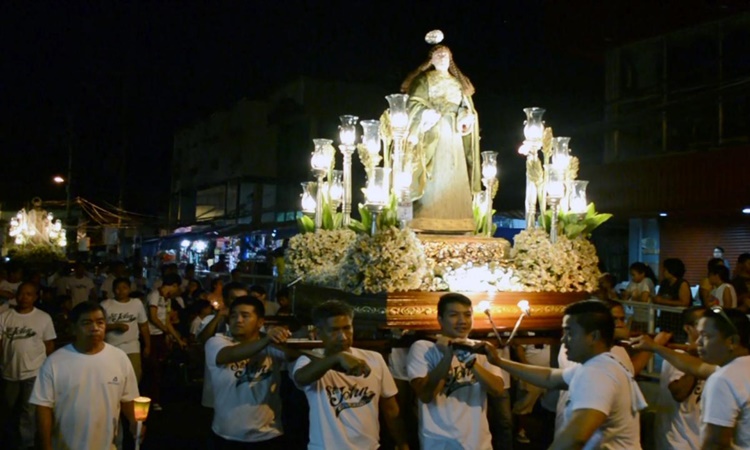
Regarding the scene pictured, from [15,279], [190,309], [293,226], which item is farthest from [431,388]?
[293,226]

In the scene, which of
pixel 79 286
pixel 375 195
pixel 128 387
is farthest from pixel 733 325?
pixel 79 286

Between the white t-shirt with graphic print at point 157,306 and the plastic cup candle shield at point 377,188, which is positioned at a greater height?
the plastic cup candle shield at point 377,188

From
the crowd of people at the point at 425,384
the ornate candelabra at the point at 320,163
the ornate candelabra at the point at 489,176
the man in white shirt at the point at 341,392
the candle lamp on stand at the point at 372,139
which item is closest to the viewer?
the crowd of people at the point at 425,384

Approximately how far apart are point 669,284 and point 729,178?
4.85m

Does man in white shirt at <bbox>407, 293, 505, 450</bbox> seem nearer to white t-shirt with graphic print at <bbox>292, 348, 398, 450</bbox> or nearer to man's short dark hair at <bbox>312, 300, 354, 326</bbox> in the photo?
white t-shirt with graphic print at <bbox>292, 348, 398, 450</bbox>

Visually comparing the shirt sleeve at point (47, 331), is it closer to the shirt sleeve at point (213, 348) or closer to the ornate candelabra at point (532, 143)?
the shirt sleeve at point (213, 348)

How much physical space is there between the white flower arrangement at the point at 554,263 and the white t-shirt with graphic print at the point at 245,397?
2.77 m

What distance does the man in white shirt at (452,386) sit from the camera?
434 cm

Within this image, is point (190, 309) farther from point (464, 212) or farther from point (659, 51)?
point (659, 51)

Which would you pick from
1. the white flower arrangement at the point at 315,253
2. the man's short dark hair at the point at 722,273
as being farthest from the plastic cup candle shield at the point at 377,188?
the man's short dark hair at the point at 722,273

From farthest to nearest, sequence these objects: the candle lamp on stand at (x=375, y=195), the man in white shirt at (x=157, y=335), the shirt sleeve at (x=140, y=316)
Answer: the man in white shirt at (x=157, y=335), the shirt sleeve at (x=140, y=316), the candle lamp on stand at (x=375, y=195)

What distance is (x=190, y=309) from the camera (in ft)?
34.7

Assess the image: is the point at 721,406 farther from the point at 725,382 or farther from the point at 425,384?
the point at 425,384

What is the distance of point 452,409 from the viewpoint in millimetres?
4414
